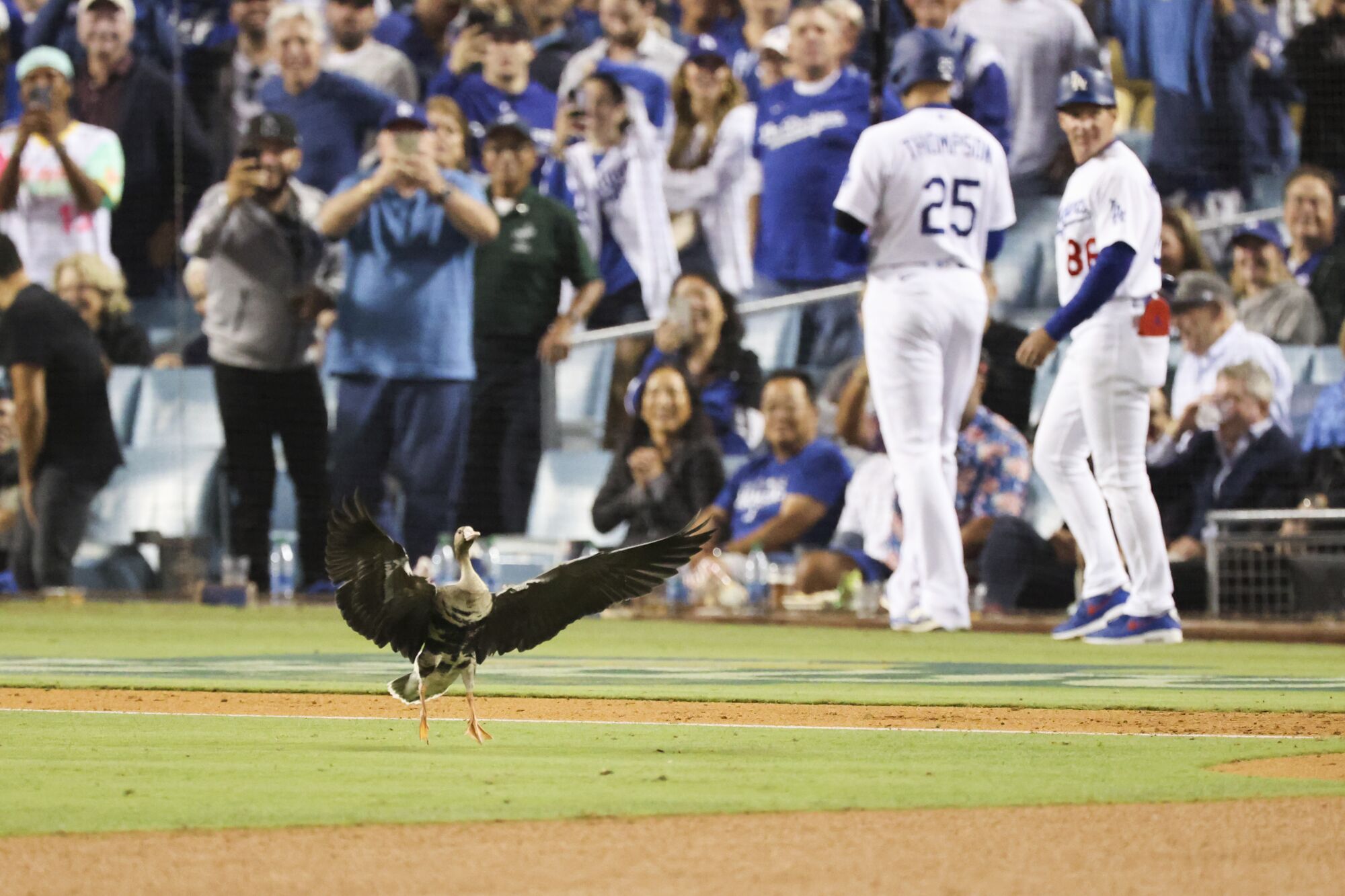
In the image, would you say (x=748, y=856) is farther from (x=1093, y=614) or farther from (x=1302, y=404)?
(x=1302, y=404)

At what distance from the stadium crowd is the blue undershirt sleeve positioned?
13.1 ft

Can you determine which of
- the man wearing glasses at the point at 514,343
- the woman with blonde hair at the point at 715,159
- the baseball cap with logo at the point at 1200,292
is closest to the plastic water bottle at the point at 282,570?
the man wearing glasses at the point at 514,343

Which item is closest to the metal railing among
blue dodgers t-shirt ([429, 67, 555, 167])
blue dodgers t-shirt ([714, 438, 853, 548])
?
blue dodgers t-shirt ([714, 438, 853, 548])

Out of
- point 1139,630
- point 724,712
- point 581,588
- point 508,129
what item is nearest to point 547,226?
point 508,129

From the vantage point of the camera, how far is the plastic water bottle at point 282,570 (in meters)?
16.3

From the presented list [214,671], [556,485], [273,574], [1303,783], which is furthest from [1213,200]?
[1303,783]

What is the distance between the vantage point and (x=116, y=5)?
17250mm

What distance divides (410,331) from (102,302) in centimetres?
249

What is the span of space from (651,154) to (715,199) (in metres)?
0.61

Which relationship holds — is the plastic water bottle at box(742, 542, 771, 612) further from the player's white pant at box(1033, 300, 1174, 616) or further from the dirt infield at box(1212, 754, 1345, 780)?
the dirt infield at box(1212, 754, 1345, 780)

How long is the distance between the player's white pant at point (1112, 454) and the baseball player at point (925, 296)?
0.63 m

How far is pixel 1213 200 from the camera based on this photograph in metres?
14.6

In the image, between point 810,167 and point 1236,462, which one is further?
point 810,167

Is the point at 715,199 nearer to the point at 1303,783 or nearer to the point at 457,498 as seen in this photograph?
the point at 457,498
